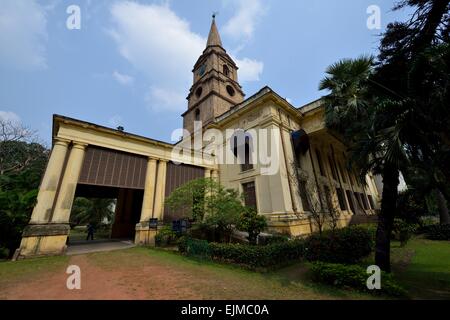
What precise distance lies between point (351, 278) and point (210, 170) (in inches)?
559

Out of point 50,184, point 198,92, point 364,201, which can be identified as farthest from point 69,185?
point 364,201

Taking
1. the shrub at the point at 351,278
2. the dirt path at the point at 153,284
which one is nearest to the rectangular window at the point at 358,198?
the shrub at the point at 351,278

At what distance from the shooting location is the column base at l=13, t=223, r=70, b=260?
9.07 metres

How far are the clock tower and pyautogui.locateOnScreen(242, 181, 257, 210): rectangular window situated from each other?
11.0m

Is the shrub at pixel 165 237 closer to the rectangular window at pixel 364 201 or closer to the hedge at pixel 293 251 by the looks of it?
the hedge at pixel 293 251

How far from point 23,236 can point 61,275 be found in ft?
16.1

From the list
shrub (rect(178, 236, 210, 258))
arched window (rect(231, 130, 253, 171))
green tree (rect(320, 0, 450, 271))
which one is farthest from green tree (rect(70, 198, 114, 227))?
green tree (rect(320, 0, 450, 271))

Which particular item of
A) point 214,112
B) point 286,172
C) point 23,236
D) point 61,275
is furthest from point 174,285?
point 214,112

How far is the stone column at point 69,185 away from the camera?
34.7 feet

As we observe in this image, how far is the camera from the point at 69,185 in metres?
11.1

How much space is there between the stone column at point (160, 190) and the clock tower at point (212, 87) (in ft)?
36.1

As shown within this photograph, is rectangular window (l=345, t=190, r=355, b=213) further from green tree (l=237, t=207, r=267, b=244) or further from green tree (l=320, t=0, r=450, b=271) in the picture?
green tree (l=320, t=0, r=450, b=271)
